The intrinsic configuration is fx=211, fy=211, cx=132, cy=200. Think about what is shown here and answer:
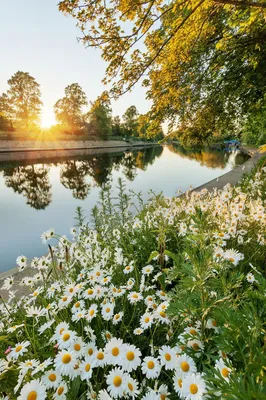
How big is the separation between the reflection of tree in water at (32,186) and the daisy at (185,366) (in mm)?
10635

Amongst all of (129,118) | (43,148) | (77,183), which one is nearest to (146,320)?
(77,183)

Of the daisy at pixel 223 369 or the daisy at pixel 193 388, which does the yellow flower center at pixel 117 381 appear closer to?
the daisy at pixel 193 388

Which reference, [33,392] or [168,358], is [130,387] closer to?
[168,358]

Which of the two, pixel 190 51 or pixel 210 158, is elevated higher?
→ pixel 190 51

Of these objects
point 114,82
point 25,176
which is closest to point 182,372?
point 114,82

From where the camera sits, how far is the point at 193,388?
2.67 feet

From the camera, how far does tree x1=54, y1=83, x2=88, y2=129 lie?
208 feet

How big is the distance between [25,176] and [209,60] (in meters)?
15.6

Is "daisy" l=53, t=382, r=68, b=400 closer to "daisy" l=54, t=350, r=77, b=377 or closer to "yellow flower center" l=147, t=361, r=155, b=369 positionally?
"daisy" l=54, t=350, r=77, b=377

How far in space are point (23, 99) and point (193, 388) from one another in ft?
232

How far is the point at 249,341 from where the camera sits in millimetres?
782

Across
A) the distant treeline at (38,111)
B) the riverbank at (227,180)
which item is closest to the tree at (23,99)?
the distant treeline at (38,111)

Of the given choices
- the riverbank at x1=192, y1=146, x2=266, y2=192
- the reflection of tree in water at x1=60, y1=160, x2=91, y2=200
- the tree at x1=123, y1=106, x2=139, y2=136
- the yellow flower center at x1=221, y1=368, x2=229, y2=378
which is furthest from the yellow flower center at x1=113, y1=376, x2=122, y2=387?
the tree at x1=123, y1=106, x2=139, y2=136

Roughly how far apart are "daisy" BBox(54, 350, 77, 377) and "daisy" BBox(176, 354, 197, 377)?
497 millimetres
